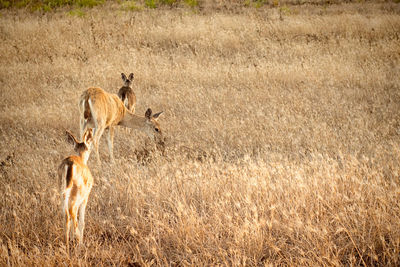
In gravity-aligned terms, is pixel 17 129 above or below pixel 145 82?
below

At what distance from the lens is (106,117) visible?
254 inches

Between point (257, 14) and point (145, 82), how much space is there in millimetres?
9102

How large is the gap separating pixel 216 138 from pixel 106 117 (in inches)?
83.7

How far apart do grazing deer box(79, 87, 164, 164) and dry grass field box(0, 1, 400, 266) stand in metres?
0.32

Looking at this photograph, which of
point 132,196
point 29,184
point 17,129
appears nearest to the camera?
point 132,196

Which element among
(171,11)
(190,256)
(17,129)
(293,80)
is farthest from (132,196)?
(171,11)

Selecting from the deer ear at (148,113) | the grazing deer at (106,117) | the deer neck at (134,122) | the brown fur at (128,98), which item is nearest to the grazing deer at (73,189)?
the grazing deer at (106,117)

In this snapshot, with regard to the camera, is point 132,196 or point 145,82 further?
point 145,82

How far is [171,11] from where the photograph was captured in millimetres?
18812

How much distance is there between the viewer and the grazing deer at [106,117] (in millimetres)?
6180

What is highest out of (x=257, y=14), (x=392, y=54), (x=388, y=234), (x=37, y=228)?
(x=257, y=14)

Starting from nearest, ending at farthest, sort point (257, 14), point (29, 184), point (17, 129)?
point (29, 184) → point (17, 129) → point (257, 14)

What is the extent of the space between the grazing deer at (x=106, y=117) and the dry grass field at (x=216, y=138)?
0.32 m

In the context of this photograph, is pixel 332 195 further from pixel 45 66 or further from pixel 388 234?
pixel 45 66
